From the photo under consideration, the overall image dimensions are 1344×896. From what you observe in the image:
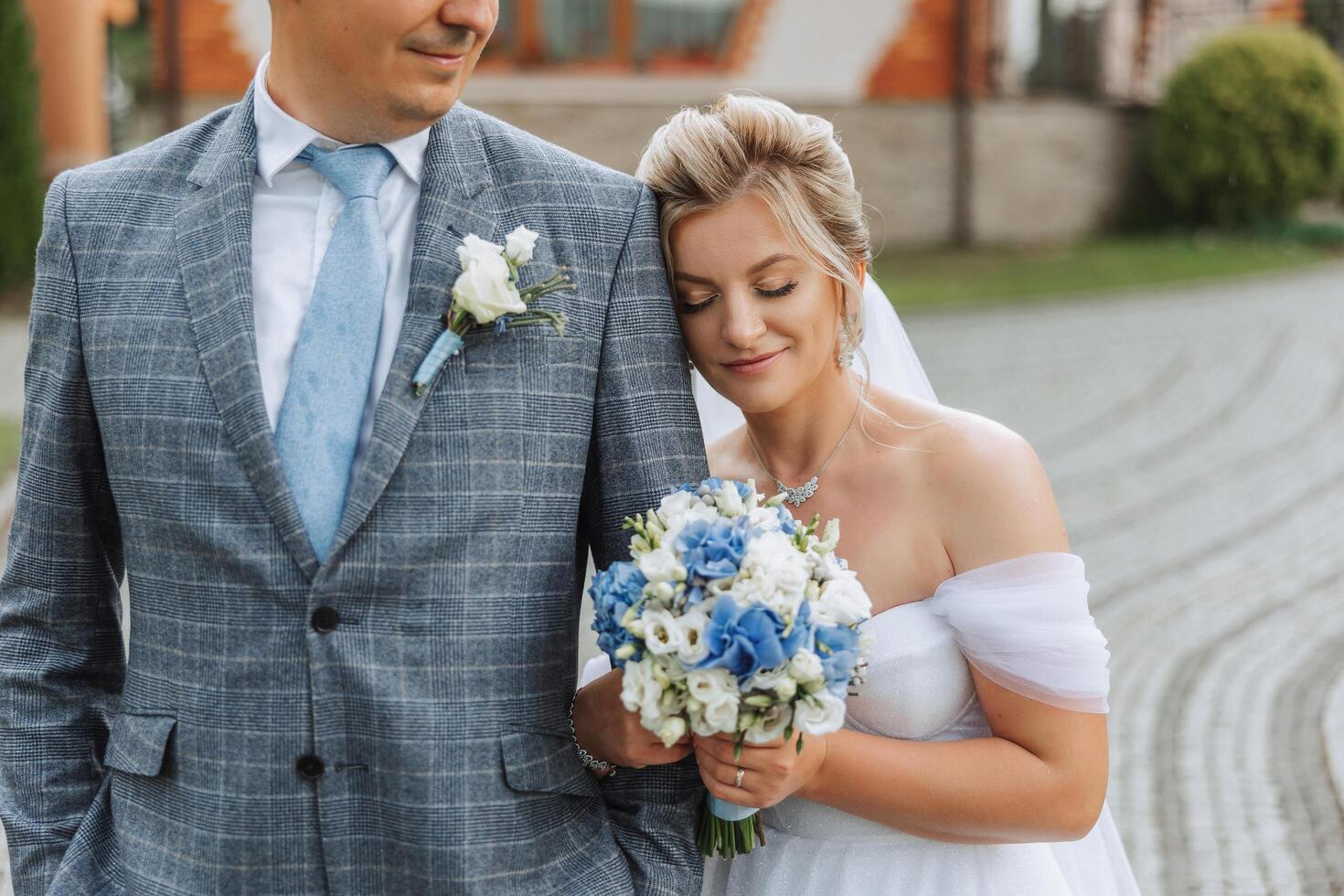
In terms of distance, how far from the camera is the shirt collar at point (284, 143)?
2.29 m

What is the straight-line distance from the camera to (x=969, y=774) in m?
2.67

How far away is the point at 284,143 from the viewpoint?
7.55ft

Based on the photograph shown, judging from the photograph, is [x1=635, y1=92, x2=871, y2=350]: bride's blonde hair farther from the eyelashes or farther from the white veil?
the white veil

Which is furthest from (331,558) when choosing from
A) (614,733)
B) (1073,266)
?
(1073,266)

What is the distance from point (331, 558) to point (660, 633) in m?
0.47

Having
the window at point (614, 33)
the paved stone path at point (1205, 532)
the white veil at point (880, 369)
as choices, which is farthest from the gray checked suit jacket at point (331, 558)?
the window at point (614, 33)

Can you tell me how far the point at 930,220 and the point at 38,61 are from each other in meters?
10.6

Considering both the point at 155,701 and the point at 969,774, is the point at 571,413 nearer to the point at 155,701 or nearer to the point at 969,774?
the point at 155,701

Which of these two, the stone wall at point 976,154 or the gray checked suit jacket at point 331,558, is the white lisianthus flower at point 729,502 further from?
the stone wall at point 976,154

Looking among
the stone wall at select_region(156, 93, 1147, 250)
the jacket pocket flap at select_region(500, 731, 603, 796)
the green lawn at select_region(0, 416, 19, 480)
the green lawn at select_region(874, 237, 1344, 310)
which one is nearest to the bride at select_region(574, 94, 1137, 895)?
the jacket pocket flap at select_region(500, 731, 603, 796)

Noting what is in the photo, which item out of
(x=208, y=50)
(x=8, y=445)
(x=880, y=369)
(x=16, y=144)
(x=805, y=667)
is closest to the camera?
(x=805, y=667)

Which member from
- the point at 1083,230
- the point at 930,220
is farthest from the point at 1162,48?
the point at 930,220

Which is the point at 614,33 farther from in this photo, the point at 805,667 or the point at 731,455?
the point at 805,667

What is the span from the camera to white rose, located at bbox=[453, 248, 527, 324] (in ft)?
7.09
